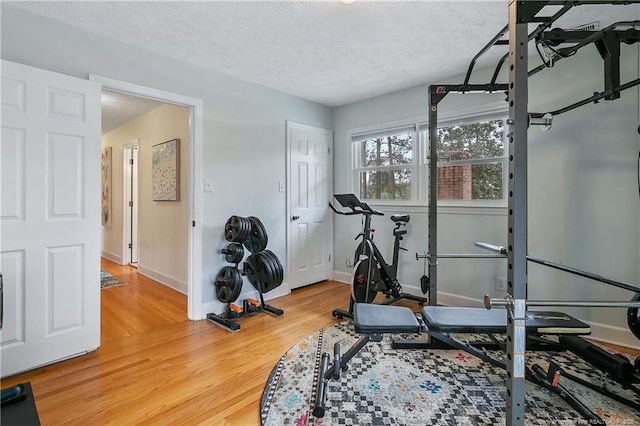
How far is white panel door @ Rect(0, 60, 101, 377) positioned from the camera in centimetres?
192

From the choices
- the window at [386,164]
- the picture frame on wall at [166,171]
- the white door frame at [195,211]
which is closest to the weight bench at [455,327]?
the white door frame at [195,211]

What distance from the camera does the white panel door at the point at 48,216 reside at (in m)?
1.92

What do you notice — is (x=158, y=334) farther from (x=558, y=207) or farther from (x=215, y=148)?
(x=558, y=207)

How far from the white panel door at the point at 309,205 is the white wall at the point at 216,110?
152mm

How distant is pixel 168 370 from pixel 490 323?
81.3 inches

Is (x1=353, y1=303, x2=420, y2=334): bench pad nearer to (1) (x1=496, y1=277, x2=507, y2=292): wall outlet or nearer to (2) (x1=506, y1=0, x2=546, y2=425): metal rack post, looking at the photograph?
(2) (x1=506, y1=0, x2=546, y2=425): metal rack post

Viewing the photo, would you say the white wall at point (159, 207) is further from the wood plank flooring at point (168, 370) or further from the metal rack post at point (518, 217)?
the metal rack post at point (518, 217)

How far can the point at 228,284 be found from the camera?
2.89 meters

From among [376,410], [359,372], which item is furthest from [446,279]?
[376,410]

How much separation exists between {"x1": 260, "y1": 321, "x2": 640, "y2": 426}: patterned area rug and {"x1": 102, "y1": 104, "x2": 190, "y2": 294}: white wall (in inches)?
90.6

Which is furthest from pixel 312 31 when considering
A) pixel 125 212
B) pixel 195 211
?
pixel 125 212

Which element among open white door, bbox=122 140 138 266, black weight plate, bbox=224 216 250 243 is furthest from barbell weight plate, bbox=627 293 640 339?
open white door, bbox=122 140 138 266

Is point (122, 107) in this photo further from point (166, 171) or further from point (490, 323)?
point (490, 323)

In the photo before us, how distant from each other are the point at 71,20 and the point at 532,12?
2779 millimetres
